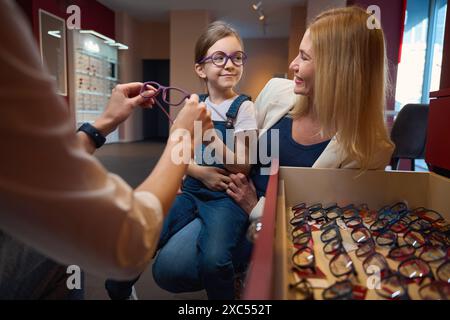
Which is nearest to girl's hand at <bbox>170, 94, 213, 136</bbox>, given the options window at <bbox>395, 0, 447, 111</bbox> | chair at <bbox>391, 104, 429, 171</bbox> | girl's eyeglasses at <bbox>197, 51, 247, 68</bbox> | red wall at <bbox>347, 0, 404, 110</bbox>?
girl's eyeglasses at <bbox>197, 51, 247, 68</bbox>

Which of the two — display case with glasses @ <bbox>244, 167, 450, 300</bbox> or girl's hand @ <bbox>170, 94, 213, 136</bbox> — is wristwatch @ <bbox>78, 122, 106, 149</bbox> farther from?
display case with glasses @ <bbox>244, 167, 450, 300</bbox>

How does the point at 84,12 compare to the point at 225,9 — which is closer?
the point at 84,12

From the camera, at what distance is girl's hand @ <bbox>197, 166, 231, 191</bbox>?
120cm

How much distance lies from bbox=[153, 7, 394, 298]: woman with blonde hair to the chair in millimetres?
2247

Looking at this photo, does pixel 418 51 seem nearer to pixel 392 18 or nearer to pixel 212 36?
pixel 392 18

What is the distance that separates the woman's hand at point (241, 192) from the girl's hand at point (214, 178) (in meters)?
0.02

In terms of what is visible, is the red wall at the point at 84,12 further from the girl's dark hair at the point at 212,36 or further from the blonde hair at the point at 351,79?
the blonde hair at the point at 351,79

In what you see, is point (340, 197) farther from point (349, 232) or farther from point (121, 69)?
point (121, 69)

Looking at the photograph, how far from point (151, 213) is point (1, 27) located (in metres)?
0.27

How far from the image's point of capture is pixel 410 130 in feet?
10.2

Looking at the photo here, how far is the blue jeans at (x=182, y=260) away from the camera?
1112 mm

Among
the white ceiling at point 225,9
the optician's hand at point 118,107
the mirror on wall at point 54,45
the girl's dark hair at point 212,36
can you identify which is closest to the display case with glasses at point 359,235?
the optician's hand at point 118,107

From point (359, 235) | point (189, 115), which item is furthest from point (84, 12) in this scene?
point (359, 235)

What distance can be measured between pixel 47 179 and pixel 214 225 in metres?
0.79
